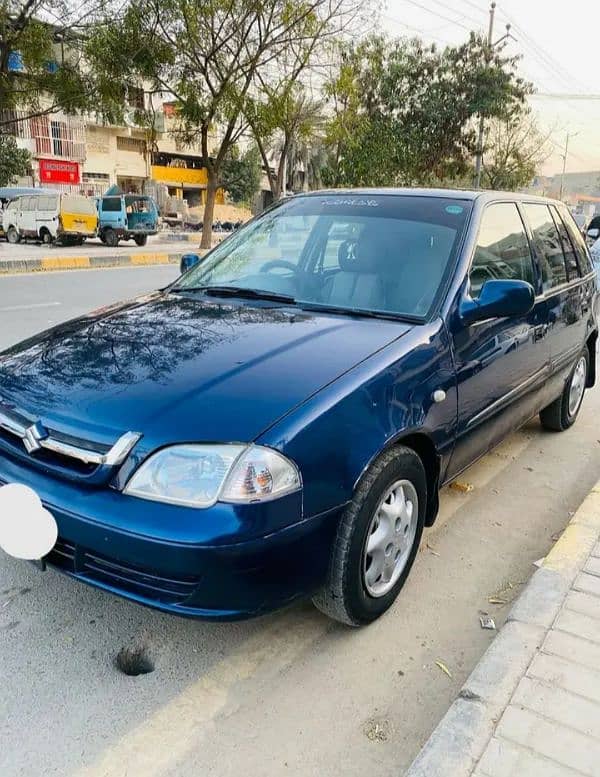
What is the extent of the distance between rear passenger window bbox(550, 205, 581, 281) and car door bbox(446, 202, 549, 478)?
2.46ft

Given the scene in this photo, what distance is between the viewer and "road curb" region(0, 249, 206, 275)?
50.5 ft

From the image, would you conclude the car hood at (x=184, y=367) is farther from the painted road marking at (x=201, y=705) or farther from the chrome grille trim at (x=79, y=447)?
the painted road marking at (x=201, y=705)

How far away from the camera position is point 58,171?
42906 mm

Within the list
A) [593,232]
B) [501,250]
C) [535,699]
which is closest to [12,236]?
[593,232]

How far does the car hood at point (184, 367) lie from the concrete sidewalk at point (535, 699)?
1051 mm

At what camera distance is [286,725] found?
83.0 inches

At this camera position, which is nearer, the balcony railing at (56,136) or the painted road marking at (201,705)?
the painted road marking at (201,705)

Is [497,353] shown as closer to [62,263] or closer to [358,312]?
[358,312]

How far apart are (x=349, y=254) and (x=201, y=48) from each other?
18.1 meters

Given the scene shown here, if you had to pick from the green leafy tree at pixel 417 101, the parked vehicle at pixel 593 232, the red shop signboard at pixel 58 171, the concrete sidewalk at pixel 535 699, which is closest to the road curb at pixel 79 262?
the parked vehicle at pixel 593 232

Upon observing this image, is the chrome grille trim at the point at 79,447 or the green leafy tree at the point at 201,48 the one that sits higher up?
the green leafy tree at the point at 201,48

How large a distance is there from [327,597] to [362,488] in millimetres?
414

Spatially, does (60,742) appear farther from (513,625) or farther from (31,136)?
(31,136)

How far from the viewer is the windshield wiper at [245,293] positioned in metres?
3.12
